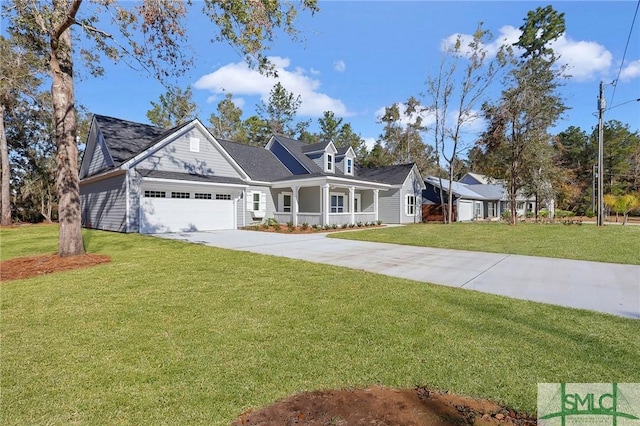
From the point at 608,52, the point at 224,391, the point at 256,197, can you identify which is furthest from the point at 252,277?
the point at 608,52

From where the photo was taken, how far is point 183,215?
15688mm

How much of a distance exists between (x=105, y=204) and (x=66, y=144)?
9.39 meters

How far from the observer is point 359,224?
2041 centimetres

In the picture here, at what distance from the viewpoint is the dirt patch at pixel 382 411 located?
2.14 metres

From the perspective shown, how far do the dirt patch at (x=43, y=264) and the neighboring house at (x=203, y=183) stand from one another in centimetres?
656

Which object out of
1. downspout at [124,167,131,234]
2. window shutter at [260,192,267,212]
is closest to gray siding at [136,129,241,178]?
downspout at [124,167,131,234]

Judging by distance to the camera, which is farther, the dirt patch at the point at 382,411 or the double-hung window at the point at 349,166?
the double-hung window at the point at 349,166

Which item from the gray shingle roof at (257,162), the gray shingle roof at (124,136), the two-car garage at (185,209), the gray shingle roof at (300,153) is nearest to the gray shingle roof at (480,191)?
the gray shingle roof at (300,153)

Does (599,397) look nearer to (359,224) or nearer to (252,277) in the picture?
(252,277)

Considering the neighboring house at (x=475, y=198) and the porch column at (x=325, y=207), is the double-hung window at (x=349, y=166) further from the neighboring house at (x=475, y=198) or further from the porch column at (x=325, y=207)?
the neighboring house at (x=475, y=198)

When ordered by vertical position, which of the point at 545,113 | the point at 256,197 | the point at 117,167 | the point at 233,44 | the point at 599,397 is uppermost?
the point at 545,113

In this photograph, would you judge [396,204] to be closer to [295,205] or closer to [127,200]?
[295,205]

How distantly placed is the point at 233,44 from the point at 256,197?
12.6 meters

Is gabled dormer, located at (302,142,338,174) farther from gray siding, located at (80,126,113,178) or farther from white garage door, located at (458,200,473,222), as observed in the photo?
white garage door, located at (458,200,473,222)
